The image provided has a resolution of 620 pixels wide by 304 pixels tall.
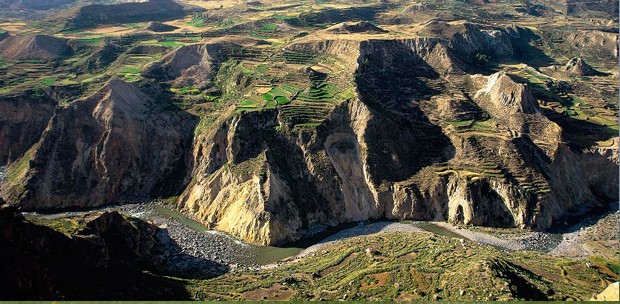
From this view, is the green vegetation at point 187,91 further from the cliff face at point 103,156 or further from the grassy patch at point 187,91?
the cliff face at point 103,156

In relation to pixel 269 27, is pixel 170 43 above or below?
below

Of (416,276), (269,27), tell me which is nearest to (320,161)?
(416,276)

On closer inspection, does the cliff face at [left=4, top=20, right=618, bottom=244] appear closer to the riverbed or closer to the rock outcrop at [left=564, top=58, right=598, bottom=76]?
the riverbed

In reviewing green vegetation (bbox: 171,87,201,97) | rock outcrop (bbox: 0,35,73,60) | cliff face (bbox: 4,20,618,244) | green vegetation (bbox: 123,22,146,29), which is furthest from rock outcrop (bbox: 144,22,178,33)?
cliff face (bbox: 4,20,618,244)

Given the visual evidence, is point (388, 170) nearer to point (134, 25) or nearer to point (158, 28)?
point (158, 28)

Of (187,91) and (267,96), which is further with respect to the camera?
(187,91)

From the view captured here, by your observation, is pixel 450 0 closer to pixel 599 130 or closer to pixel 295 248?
pixel 599 130

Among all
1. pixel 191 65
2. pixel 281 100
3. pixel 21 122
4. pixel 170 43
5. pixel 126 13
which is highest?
pixel 126 13
